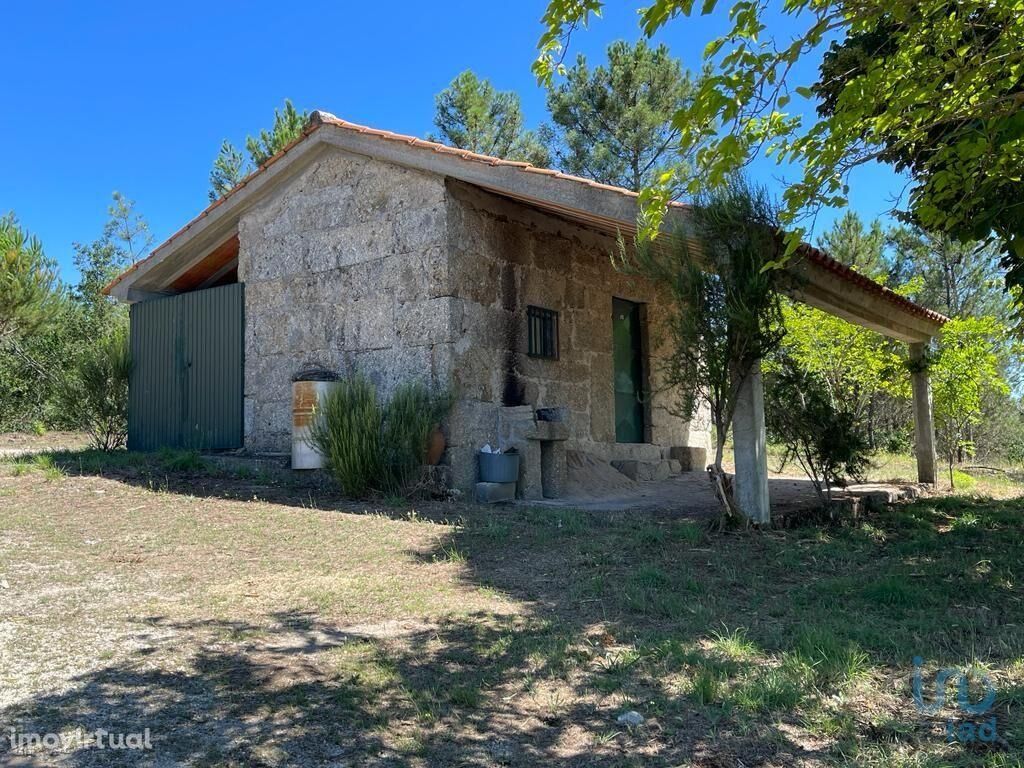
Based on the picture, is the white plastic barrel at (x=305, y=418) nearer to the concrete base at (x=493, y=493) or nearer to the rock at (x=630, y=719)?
the concrete base at (x=493, y=493)

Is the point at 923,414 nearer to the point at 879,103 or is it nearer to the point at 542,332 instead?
the point at 542,332

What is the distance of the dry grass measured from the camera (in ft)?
8.77

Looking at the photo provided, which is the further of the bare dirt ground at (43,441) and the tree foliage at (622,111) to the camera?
the tree foliage at (622,111)

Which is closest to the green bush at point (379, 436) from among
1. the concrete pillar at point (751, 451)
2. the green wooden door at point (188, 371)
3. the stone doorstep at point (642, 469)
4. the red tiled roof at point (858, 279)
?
the green wooden door at point (188, 371)

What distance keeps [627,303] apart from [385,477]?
14.7ft

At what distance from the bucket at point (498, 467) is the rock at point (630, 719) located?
472cm

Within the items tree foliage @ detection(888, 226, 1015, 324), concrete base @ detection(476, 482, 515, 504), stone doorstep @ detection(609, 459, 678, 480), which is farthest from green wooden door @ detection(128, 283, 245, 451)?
tree foliage @ detection(888, 226, 1015, 324)

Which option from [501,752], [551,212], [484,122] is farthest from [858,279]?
[484,122]

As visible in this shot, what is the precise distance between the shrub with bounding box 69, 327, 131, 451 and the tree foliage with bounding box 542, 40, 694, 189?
11.1 meters

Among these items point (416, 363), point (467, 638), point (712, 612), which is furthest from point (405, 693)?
point (416, 363)

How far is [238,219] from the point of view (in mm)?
9711

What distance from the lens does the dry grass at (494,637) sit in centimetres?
267

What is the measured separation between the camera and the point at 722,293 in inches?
228

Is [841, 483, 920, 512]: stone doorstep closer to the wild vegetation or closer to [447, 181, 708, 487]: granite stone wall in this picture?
[447, 181, 708, 487]: granite stone wall
